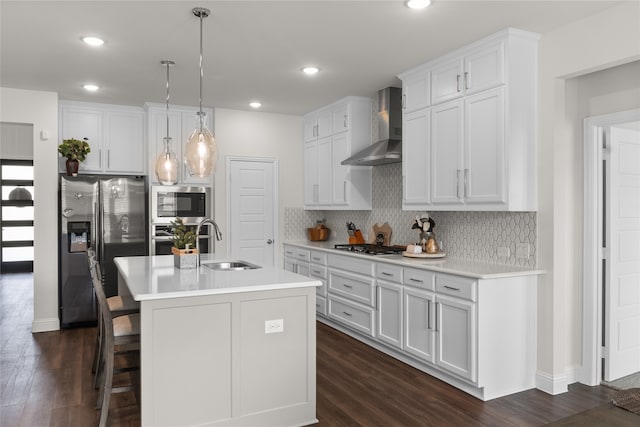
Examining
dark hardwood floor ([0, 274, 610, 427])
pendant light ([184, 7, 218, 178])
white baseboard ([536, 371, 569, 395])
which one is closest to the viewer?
dark hardwood floor ([0, 274, 610, 427])

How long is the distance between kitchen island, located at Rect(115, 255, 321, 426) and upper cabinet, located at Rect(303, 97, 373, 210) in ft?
8.64

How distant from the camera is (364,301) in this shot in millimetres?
4520

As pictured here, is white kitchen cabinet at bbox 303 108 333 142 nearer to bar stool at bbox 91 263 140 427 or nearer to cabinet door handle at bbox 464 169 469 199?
cabinet door handle at bbox 464 169 469 199

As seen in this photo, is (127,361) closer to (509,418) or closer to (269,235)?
(269,235)

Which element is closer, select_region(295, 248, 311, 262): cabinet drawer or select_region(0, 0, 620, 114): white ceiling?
select_region(0, 0, 620, 114): white ceiling

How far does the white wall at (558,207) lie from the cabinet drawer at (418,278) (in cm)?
79

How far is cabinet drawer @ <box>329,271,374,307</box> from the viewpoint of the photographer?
4.45 metres

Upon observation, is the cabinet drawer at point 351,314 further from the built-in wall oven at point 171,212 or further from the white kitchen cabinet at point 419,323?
the built-in wall oven at point 171,212

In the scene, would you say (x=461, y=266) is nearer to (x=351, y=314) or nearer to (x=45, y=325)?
(x=351, y=314)

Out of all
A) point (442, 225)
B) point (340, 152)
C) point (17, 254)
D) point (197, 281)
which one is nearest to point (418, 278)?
point (442, 225)

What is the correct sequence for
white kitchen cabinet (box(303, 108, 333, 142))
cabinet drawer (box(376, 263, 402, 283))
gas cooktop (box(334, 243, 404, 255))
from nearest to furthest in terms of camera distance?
cabinet drawer (box(376, 263, 402, 283)), gas cooktop (box(334, 243, 404, 255)), white kitchen cabinet (box(303, 108, 333, 142))

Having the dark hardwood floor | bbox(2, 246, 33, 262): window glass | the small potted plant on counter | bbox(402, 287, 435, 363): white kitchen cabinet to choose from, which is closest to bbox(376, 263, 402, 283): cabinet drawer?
bbox(402, 287, 435, 363): white kitchen cabinet

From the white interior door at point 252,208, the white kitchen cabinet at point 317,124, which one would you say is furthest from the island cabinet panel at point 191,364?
the white kitchen cabinet at point 317,124

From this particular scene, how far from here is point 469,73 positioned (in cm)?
364
